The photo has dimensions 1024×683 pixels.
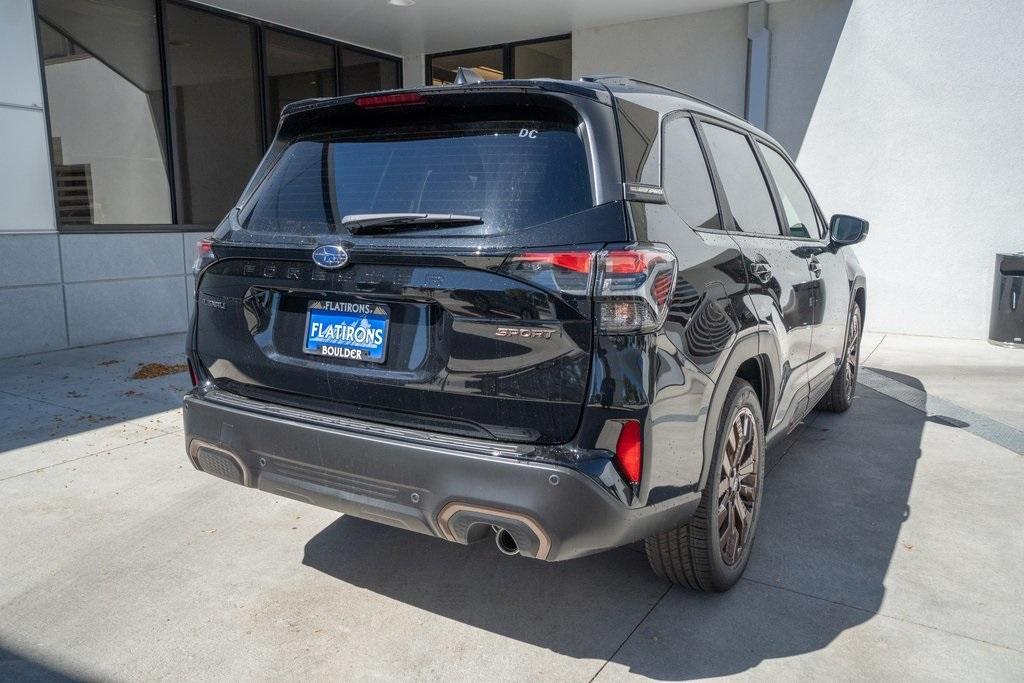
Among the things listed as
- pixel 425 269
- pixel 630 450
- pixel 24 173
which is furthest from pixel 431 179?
pixel 24 173

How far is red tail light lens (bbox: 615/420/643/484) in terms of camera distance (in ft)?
6.93

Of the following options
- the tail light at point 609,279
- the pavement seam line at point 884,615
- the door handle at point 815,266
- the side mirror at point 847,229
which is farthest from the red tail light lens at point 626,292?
the side mirror at point 847,229

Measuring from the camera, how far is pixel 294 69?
1041cm

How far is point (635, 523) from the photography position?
87.3 inches

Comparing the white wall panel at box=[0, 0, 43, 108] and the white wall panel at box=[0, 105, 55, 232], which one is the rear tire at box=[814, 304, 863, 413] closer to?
the white wall panel at box=[0, 105, 55, 232]

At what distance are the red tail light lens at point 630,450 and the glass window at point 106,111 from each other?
709cm

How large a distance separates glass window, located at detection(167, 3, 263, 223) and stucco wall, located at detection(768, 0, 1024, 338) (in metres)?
6.37

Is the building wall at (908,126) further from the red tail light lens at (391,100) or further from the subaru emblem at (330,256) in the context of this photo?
the subaru emblem at (330,256)

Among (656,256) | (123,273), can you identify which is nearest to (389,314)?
(656,256)

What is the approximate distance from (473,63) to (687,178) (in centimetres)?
964

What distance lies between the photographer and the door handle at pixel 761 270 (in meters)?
2.96

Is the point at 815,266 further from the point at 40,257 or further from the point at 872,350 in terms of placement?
the point at 40,257

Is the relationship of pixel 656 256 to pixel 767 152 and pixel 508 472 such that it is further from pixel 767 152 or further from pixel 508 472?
pixel 767 152

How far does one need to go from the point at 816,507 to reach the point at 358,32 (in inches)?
359
